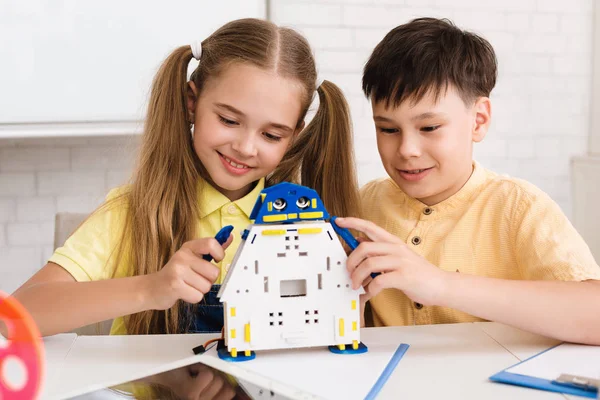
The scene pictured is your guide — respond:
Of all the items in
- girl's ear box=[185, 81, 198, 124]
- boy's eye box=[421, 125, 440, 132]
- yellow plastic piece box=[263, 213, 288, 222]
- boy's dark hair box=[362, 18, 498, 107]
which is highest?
boy's dark hair box=[362, 18, 498, 107]

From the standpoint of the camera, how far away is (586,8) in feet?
9.14

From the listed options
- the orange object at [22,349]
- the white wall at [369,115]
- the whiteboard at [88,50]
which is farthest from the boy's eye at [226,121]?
the white wall at [369,115]

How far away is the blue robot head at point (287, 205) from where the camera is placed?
90 cm

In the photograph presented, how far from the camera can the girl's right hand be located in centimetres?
93

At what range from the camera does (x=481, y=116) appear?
1320mm

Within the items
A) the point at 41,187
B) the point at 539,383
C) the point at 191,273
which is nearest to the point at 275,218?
the point at 191,273

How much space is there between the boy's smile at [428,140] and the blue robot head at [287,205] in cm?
35

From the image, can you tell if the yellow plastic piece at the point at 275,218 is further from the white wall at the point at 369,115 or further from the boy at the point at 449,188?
the white wall at the point at 369,115

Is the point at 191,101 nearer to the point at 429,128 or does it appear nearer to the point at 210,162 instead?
the point at 210,162

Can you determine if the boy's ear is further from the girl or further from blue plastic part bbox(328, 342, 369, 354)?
blue plastic part bbox(328, 342, 369, 354)

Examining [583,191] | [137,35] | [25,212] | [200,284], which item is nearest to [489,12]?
[583,191]

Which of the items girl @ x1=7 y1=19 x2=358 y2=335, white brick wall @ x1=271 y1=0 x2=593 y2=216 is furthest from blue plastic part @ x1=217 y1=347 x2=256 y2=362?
white brick wall @ x1=271 y1=0 x2=593 y2=216

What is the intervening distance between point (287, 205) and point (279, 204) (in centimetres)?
1

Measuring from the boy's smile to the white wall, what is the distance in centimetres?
132
